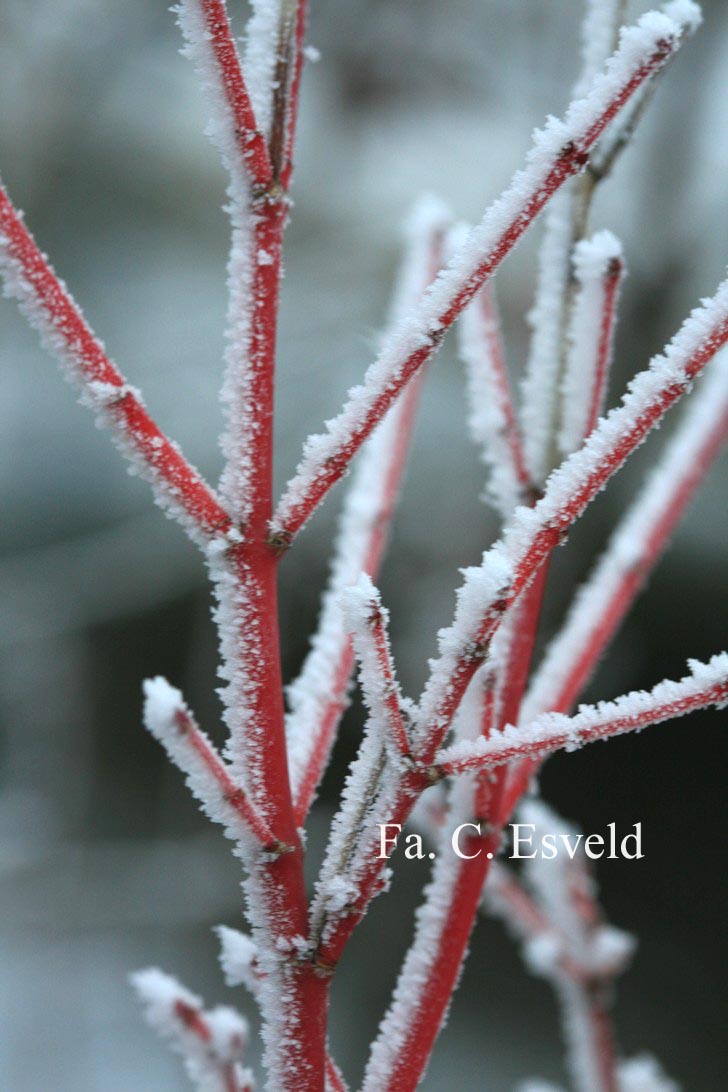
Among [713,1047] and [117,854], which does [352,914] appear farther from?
[713,1047]

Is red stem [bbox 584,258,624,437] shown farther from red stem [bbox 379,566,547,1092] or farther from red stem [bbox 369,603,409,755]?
red stem [bbox 369,603,409,755]

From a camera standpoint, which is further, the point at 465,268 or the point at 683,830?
the point at 683,830

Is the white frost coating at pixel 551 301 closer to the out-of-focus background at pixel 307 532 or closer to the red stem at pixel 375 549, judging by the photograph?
the red stem at pixel 375 549

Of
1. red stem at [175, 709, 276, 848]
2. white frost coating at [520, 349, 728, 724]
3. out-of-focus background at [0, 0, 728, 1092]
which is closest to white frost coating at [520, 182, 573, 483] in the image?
white frost coating at [520, 349, 728, 724]

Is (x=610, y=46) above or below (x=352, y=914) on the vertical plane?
above

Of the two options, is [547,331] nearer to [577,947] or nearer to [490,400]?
[490,400]

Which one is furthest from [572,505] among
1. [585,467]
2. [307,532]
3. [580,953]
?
[307,532]

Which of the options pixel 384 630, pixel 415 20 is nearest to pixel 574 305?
pixel 384 630
